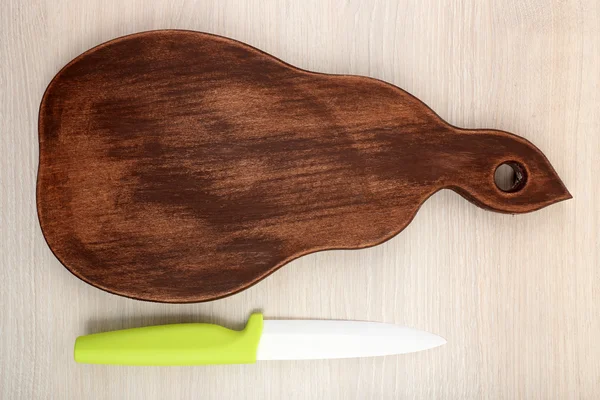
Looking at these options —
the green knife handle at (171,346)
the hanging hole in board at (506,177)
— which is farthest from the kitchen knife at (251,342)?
the hanging hole in board at (506,177)

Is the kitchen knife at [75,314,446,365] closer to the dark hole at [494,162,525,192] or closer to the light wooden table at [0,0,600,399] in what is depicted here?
the light wooden table at [0,0,600,399]

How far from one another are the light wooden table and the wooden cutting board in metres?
0.04

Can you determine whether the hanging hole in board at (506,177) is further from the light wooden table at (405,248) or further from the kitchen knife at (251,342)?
the kitchen knife at (251,342)

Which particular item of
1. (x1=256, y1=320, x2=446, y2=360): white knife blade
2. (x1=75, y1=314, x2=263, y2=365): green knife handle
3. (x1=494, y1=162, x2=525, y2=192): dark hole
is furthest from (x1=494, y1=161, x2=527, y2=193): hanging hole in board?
(x1=75, y1=314, x2=263, y2=365): green knife handle

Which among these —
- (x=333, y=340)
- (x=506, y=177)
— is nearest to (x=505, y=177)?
(x=506, y=177)

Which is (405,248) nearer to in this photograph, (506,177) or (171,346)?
(506,177)

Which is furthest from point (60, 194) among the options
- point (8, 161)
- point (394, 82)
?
point (394, 82)

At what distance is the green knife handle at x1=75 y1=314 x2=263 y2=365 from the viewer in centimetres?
49

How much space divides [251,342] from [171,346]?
0.24 feet

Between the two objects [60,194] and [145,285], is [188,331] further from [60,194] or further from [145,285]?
[60,194]

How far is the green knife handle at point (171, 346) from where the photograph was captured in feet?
1.59

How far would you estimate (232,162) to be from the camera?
492mm

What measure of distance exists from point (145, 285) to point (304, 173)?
18cm

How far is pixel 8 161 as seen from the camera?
1.68 feet
